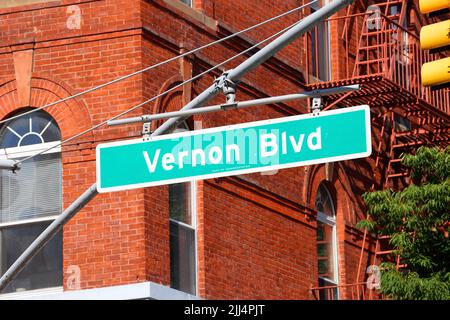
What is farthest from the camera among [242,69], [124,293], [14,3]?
[14,3]

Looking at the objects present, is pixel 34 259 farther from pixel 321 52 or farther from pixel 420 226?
pixel 321 52

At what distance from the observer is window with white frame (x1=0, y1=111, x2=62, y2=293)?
20.3 meters

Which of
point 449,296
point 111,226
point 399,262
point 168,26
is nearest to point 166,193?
point 111,226

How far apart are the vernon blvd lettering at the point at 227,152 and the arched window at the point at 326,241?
11621 millimetres

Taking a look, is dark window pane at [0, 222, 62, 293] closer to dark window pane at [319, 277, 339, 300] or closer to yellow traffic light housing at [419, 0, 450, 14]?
dark window pane at [319, 277, 339, 300]

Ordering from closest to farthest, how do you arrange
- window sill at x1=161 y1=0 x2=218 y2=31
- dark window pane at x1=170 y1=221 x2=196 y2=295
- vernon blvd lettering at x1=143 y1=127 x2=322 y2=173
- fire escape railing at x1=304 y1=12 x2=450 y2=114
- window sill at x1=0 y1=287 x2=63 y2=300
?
vernon blvd lettering at x1=143 y1=127 x2=322 y2=173, window sill at x1=0 y1=287 x2=63 y2=300, dark window pane at x1=170 y1=221 x2=196 y2=295, window sill at x1=161 y1=0 x2=218 y2=31, fire escape railing at x1=304 y1=12 x2=450 y2=114

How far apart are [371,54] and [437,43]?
14733 mm

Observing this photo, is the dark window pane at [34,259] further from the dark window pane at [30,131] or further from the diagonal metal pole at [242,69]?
the diagonal metal pole at [242,69]

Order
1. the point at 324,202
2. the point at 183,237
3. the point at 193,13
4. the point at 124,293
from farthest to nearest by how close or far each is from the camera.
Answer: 1. the point at 324,202
2. the point at 193,13
3. the point at 183,237
4. the point at 124,293

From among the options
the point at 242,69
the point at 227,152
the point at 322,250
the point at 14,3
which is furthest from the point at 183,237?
the point at 227,152

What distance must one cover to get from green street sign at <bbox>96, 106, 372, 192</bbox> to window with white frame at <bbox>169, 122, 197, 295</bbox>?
7.03 metres

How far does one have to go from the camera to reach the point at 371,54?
2723 cm

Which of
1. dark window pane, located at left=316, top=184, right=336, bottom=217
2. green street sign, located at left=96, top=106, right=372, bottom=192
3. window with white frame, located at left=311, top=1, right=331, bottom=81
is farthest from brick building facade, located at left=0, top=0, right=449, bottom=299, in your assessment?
green street sign, located at left=96, top=106, right=372, bottom=192

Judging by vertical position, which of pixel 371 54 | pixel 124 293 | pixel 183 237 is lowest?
pixel 124 293
